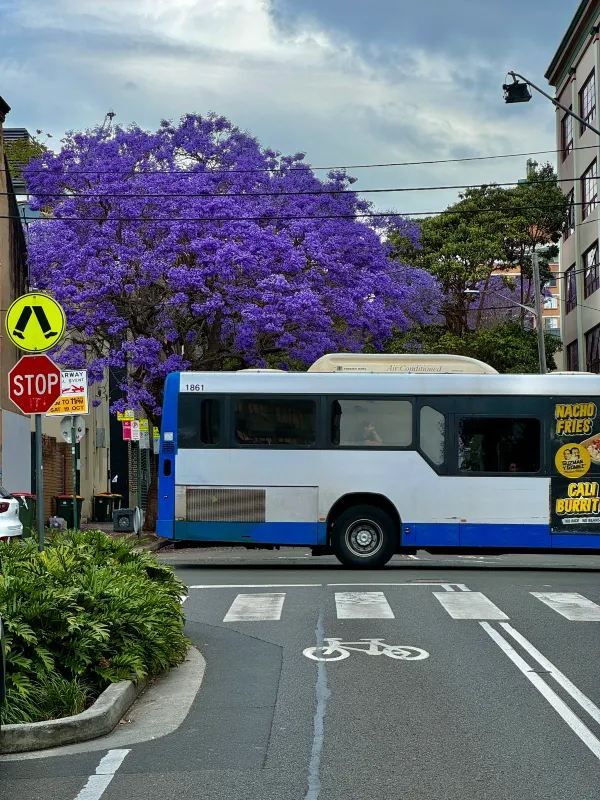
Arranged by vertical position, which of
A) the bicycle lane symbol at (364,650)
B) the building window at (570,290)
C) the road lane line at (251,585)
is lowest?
the road lane line at (251,585)

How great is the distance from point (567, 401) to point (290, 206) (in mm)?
15829

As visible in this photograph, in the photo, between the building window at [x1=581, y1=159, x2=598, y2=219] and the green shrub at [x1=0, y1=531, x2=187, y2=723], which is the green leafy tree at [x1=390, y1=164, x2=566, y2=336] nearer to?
the building window at [x1=581, y1=159, x2=598, y2=219]

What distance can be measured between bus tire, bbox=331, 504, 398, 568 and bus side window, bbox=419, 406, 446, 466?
4.18 feet

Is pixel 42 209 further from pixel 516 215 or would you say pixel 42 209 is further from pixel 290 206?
pixel 516 215

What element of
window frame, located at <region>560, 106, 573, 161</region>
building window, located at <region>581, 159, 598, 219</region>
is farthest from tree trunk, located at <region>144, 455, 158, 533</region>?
window frame, located at <region>560, 106, 573, 161</region>

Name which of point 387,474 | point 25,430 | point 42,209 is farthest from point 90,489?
point 387,474

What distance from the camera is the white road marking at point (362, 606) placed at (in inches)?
566

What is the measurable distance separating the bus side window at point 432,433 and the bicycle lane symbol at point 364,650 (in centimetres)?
911

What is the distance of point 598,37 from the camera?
44438 millimetres

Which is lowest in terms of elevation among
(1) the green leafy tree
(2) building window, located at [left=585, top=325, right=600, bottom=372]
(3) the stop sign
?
(3) the stop sign

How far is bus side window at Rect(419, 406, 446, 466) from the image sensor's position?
70.2 feet

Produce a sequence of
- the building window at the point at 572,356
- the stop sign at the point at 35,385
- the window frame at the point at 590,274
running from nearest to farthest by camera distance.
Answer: the stop sign at the point at 35,385
the window frame at the point at 590,274
the building window at the point at 572,356

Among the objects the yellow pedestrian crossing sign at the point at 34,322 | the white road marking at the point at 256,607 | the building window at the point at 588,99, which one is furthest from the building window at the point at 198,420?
the building window at the point at 588,99

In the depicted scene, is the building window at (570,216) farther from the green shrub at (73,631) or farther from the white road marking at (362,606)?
the green shrub at (73,631)
